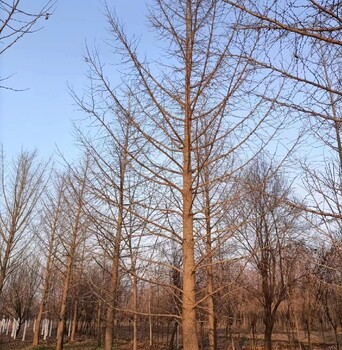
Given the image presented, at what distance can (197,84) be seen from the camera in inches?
166

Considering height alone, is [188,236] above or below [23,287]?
below

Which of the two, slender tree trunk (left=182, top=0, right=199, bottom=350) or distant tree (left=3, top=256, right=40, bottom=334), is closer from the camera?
slender tree trunk (left=182, top=0, right=199, bottom=350)

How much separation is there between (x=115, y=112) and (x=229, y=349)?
20151 millimetres

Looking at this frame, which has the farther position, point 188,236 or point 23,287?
point 23,287

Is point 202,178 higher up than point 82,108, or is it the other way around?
point 82,108

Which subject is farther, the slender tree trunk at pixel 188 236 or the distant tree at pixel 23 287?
the distant tree at pixel 23 287

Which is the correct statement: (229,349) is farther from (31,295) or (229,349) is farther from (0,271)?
(0,271)

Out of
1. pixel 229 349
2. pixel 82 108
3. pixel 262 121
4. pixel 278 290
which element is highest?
pixel 82 108

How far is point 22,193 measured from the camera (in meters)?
12.8

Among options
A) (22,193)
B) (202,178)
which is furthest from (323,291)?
(202,178)

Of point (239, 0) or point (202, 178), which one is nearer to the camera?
point (239, 0)

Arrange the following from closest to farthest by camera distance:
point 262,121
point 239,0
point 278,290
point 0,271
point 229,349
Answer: point 239,0 < point 262,121 < point 278,290 < point 0,271 < point 229,349

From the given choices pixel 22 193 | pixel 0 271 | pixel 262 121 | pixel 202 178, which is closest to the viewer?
pixel 262 121

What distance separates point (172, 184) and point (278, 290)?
8347mm
